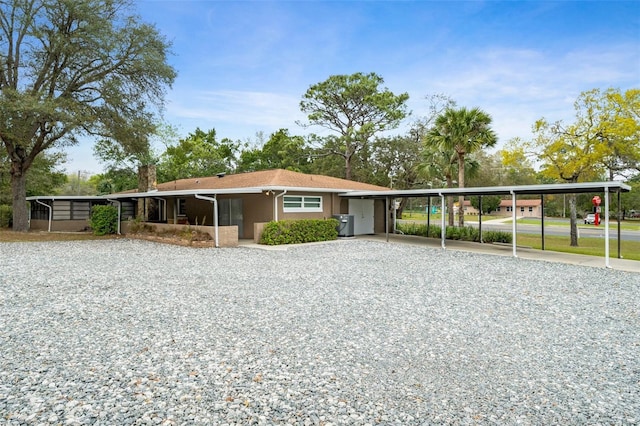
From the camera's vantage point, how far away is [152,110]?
18.6m

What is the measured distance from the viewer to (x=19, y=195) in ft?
61.9

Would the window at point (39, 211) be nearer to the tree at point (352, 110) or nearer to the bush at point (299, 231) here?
the bush at point (299, 231)

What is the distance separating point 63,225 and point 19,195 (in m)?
2.75

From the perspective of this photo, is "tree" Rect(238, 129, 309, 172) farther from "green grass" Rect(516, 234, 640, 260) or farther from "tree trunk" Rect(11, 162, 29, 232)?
"green grass" Rect(516, 234, 640, 260)

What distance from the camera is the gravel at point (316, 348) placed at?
2912 millimetres

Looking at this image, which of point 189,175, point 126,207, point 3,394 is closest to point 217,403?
point 3,394

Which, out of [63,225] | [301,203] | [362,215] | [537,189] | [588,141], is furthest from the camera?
[63,225]

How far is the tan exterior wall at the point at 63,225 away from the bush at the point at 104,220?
13.3 feet

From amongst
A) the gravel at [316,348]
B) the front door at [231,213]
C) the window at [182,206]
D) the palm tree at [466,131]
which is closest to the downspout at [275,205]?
the front door at [231,213]

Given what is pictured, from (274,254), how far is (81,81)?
13.7 metres

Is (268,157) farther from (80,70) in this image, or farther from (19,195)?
(19,195)

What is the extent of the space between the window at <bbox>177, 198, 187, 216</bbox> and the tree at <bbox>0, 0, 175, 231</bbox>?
11.2 ft

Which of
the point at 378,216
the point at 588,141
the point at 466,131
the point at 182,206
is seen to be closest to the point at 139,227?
the point at 182,206

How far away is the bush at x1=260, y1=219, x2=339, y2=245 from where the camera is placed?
14023mm
